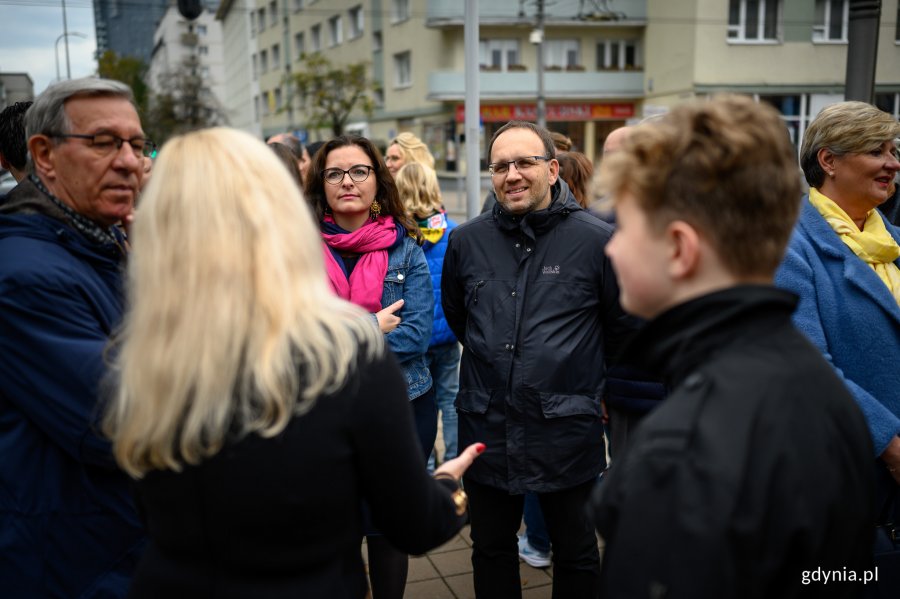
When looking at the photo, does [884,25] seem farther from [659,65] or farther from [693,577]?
[693,577]

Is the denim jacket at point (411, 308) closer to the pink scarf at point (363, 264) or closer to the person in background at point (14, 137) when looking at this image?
the pink scarf at point (363, 264)

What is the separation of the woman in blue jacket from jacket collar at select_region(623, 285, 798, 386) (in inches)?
78.2

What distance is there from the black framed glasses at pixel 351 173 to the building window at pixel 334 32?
41728 millimetres

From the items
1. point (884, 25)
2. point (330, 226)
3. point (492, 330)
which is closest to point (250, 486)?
point (492, 330)

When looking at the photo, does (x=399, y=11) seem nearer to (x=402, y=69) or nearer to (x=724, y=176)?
(x=402, y=69)

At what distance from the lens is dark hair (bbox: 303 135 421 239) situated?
11.6ft

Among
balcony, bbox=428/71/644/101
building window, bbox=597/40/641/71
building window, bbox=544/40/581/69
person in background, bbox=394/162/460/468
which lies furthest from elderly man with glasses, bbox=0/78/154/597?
building window, bbox=597/40/641/71

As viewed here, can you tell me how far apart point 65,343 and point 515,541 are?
6.54 ft

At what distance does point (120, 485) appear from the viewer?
193 centimetres

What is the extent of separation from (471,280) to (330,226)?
2.51 ft

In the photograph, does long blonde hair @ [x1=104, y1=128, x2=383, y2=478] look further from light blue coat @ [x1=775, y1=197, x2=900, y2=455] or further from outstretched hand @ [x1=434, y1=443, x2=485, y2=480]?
light blue coat @ [x1=775, y1=197, x2=900, y2=455]

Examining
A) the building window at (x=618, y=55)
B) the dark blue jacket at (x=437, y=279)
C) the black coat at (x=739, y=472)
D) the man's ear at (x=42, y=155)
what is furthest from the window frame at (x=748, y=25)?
the black coat at (x=739, y=472)

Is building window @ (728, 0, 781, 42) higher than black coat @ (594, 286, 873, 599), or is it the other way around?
building window @ (728, 0, 781, 42)

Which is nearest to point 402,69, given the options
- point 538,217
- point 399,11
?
point 399,11
